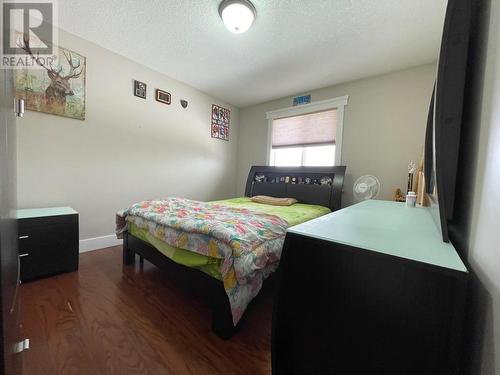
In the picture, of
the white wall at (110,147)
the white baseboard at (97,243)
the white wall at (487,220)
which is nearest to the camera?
the white wall at (487,220)

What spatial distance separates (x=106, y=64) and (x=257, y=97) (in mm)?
2377

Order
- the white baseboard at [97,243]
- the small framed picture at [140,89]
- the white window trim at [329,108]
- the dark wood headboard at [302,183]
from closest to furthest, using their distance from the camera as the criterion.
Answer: the white baseboard at [97,243] < the small framed picture at [140,89] < the dark wood headboard at [302,183] < the white window trim at [329,108]

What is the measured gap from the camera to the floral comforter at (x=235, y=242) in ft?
3.94

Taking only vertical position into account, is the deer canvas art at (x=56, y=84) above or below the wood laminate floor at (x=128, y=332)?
above

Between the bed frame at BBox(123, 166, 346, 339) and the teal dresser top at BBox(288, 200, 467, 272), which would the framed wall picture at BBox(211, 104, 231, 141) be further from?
the teal dresser top at BBox(288, 200, 467, 272)

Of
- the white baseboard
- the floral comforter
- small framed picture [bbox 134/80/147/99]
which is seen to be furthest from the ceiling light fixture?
the white baseboard

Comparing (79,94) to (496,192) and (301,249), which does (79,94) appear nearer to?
(301,249)

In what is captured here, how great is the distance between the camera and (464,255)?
2.10 ft

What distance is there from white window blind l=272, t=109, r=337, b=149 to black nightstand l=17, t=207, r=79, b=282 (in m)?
3.25

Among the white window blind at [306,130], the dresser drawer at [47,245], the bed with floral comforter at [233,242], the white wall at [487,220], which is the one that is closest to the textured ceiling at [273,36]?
the white window blind at [306,130]

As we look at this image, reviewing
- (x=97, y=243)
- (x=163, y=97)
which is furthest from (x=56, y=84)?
(x=97, y=243)

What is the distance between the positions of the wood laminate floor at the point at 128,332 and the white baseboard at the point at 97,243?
0.69m

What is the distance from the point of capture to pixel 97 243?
8.55 feet

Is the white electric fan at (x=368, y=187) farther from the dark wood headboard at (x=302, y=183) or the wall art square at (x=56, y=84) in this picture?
the wall art square at (x=56, y=84)
